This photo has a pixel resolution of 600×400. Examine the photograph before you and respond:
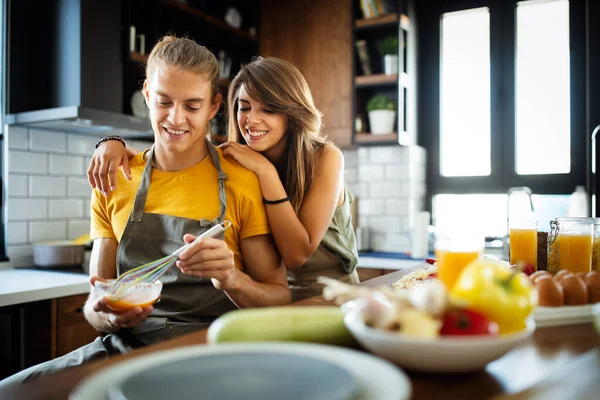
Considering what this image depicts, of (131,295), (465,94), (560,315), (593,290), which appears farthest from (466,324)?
(465,94)

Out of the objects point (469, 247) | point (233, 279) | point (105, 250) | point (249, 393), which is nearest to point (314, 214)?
point (233, 279)

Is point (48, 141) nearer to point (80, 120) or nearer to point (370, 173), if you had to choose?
point (80, 120)

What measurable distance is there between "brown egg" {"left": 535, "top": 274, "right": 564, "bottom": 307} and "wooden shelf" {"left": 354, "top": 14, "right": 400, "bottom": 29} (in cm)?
299

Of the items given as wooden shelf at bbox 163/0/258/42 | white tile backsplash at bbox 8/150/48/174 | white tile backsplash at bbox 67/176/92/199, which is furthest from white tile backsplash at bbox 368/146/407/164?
white tile backsplash at bbox 8/150/48/174

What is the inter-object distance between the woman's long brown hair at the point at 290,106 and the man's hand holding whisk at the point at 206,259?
646 mm

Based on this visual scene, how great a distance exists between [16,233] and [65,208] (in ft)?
1.05

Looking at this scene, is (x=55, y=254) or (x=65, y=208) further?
(x=65, y=208)

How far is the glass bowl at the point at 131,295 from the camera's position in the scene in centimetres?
128

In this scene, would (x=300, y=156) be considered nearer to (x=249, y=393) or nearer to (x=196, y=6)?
(x=249, y=393)

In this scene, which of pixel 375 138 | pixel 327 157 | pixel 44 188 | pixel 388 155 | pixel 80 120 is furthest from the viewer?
pixel 388 155

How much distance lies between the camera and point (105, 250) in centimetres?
180

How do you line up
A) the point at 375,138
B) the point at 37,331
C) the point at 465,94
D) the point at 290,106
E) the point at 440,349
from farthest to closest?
the point at 465,94
the point at 375,138
the point at 37,331
the point at 290,106
the point at 440,349

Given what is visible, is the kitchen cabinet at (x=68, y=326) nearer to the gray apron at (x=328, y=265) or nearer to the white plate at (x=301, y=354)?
the gray apron at (x=328, y=265)

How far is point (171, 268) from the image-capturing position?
171 centimetres
